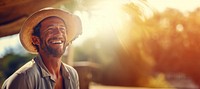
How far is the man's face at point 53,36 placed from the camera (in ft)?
6.49

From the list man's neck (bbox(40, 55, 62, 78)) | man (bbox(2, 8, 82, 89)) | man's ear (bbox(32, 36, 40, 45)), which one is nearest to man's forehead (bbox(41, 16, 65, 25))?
man (bbox(2, 8, 82, 89))

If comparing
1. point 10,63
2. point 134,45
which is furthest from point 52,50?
point 134,45

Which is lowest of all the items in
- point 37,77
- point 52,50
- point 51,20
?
point 37,77

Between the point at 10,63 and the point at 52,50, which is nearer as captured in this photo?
the point at 52,50

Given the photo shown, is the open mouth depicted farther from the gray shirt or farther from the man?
the gray shirt

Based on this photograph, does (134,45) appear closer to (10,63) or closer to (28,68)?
(28,68)

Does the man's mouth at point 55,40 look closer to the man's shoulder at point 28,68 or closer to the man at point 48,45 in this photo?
the man at point 48,45

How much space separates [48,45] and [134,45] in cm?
55

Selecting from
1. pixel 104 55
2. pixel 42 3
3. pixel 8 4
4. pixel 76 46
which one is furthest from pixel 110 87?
pixel 8 4

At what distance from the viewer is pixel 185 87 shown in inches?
75.9

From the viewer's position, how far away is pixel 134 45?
202 cm

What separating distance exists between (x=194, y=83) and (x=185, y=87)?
0.20ft

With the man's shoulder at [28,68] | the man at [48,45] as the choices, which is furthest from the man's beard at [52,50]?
the man's shoulder at [28,68]

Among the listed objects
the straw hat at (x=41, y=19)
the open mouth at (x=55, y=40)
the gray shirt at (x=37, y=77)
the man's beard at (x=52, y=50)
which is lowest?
the gray shirt at (x=37, y=77)
